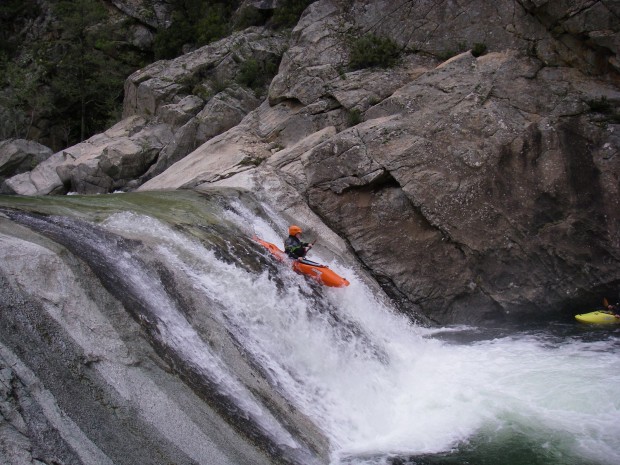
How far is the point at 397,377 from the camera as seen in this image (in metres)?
8.16

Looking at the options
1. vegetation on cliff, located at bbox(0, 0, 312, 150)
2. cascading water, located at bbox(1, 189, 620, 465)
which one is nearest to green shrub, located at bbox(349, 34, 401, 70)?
cascading water, located at bbox(1, 189, 620, 465)

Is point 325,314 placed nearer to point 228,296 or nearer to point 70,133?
point 228,296

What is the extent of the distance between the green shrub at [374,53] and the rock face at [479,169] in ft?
2.46

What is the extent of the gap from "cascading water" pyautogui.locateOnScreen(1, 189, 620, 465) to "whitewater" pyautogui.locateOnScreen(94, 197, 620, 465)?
0.8 inches

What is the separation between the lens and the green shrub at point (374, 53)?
14570 millimetres

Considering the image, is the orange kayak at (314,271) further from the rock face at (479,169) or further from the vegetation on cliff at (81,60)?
the vegetation on cliff at (81,60)

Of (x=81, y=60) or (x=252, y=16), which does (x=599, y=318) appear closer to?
(x=252, y=16)

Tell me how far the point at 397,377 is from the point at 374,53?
9937 millimetres

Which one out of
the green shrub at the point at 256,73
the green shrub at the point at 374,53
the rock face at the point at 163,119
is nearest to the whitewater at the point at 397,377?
the green shrub at the point at 374,53

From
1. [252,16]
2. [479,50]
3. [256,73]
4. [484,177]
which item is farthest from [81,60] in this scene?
[484,177]

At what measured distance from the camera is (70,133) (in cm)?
2484

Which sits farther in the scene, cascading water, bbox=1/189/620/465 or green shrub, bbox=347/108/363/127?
green shrub, bbox=347/108/363/127

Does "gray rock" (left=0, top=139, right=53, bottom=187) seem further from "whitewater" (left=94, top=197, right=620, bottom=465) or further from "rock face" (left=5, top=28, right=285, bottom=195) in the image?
"whitewater" (left=94, top=197, right=620, bottom=465)

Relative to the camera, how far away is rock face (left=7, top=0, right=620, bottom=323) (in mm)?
11078
